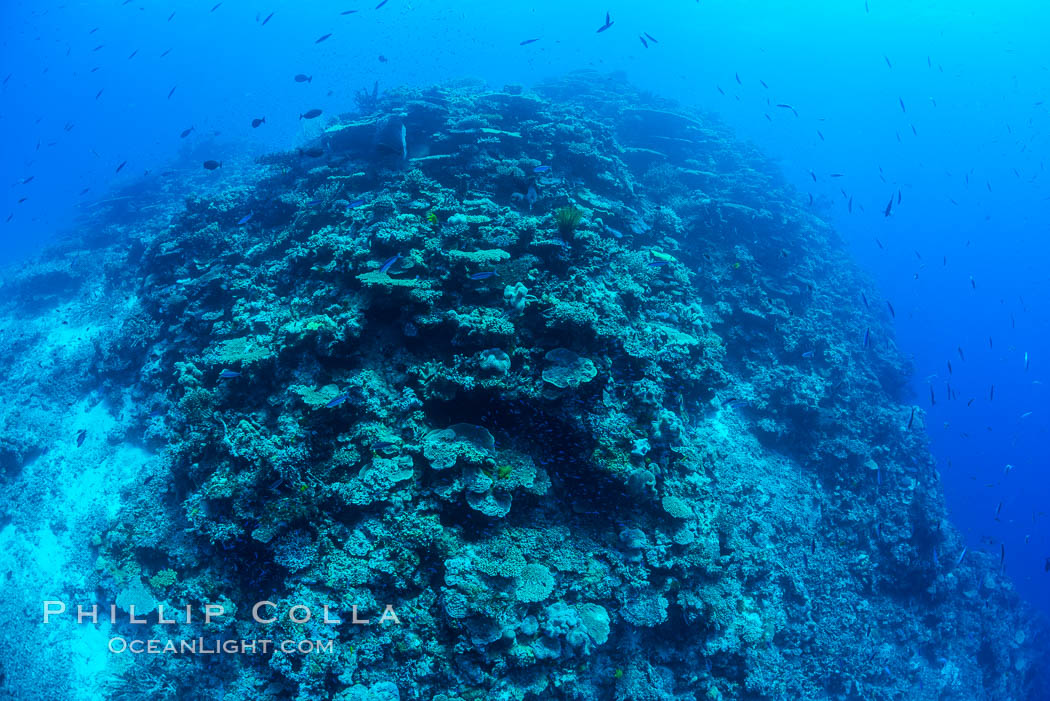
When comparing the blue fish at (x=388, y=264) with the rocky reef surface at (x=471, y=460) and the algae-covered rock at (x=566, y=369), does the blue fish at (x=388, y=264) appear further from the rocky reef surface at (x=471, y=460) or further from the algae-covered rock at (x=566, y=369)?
the algae-covered rock at (x=566, y=369)

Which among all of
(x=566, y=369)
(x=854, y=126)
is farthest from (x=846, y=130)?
(x=566, y=369)

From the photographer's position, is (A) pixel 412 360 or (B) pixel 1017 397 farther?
(B) pixel 1017 397

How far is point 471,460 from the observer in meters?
5.55

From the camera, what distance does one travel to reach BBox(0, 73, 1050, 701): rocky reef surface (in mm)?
5254

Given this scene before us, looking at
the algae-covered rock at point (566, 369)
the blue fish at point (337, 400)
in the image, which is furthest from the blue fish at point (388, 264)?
the algae-covered rock at point (566, 369)

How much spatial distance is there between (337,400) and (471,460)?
1.92 m

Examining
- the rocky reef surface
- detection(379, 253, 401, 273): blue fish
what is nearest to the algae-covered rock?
the rocky reef surface

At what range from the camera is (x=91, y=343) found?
43.7 feet

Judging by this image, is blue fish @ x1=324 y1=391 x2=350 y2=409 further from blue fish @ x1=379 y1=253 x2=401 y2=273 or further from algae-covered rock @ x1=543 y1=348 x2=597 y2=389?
algae-covered rock @ x1=543 y1=348 x2=597 y2=389

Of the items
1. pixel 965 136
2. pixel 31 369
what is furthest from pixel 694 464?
pixel 965 136

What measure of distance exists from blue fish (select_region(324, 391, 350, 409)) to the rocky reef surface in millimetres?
41

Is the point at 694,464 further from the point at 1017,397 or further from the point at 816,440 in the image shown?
the point at 1017,397

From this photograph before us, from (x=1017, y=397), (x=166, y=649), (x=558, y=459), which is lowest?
(x=1017, y=397)

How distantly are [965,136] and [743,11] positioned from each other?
58.9 m
